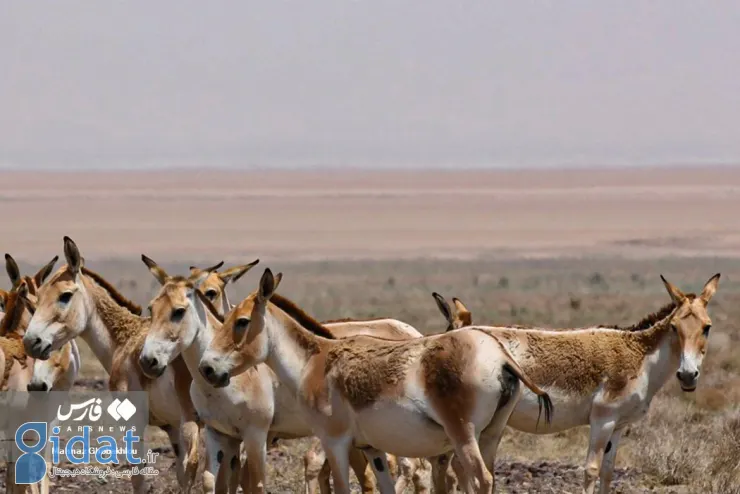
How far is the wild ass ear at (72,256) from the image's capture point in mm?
14234

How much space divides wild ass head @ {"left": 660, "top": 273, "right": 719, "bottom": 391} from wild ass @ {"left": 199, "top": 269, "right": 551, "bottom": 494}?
1619mm

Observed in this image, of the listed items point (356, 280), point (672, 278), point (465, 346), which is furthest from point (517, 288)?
point (465, 346)

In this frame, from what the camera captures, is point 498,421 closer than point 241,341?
Yes

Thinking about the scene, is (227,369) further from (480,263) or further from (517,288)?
(480,263)

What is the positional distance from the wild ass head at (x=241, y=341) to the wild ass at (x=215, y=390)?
587mm

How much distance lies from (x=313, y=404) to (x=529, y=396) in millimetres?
2228

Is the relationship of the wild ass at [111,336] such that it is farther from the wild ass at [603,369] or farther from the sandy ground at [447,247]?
the wild ass at [603,369]

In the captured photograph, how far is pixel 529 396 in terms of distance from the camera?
13781mm

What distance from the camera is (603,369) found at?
14.2m

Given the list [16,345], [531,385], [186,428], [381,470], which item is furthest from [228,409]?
[531,385]

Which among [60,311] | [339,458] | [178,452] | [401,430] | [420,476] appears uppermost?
[60,311]

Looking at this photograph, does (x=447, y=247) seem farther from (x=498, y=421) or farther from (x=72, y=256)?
(x=498, y=421)

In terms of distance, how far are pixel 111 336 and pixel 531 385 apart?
4.67 metres

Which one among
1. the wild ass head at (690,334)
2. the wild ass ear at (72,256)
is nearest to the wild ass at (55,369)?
the wild ass ear at (72,256)
